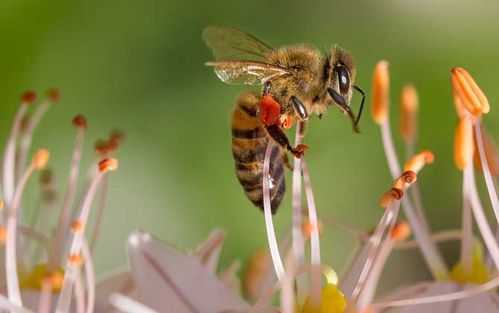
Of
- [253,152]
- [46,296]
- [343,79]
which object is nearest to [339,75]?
[343,79]

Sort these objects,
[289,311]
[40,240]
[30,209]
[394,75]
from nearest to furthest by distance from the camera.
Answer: [289,311], [40,240], [30,209], [394,75]

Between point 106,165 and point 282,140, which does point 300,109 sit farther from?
point 106,165

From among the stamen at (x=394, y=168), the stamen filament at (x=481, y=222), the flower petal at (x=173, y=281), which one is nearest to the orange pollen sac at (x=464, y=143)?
the stamen filament at (x=481, y=222)

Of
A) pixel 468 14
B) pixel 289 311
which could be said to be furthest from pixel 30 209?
pixel 289 311

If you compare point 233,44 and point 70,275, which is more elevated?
point 233,44

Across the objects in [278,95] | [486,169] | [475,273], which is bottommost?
[475,273]

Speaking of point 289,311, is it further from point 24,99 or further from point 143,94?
point 143,94

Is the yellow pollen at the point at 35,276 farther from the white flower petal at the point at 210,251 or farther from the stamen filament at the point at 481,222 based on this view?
the stamen filament at the point at 481,222
